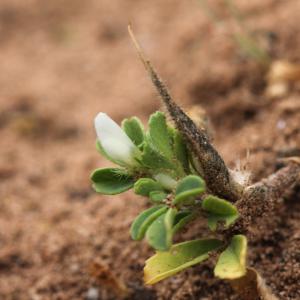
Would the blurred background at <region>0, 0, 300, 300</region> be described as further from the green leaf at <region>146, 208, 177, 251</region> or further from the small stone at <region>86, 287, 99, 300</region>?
the green leaf at <region>146, 208, 177, 251</region>

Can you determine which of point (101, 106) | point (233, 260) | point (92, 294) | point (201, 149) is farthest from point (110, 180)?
point (101, 106)

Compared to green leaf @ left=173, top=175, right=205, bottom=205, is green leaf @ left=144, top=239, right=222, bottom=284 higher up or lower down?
lower down

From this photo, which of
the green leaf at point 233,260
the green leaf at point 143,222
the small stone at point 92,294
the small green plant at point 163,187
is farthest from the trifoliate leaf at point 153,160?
the small stone at point 92,294

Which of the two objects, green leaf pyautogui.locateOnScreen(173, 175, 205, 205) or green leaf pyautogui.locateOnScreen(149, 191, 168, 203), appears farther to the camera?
green leaf pyautogui.locateOnScreen(149, 191, 168, 203)

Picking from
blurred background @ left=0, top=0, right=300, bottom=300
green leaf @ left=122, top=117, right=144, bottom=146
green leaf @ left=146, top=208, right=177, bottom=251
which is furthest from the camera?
blurred background @ left=0, top=0, right=300, bottom=300

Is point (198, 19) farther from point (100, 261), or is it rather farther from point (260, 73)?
point (100, 261)

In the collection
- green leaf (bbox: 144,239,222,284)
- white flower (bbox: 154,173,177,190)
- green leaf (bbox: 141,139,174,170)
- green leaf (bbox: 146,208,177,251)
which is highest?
green leaf (bbox: 141,139,174,170)

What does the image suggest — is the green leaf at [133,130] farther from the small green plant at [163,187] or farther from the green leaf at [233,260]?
the green leaf at [233,260]

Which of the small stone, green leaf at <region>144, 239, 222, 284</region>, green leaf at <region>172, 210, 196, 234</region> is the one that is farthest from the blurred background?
green leaf at <region>172, 210, 196, 234</region>
